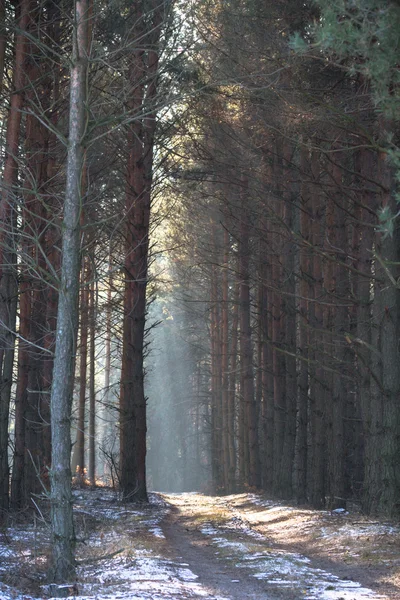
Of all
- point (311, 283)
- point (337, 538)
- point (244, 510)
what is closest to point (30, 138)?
point (311, 283)

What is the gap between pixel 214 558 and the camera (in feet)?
28.8

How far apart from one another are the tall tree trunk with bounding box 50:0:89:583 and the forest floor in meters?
0.22

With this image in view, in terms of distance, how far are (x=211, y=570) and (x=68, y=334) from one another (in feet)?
10.5

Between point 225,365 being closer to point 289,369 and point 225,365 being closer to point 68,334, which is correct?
point 289,369

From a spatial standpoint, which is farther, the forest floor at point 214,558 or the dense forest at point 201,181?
the dense forest at point 201,181

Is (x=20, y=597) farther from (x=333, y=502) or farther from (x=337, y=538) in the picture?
(x=333, y=502)

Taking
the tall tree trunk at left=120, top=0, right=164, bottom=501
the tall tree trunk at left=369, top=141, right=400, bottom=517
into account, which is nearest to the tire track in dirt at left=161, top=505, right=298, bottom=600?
the tall tree trunk at left=369, top=141, right=400, bottom=517

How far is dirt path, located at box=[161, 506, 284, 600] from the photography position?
633 centimetres

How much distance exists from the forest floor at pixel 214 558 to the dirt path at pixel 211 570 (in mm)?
11

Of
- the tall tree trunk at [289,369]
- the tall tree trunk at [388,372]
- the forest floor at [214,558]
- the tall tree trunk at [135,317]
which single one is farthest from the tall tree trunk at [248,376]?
A: the tall tree trunk at [388,372]

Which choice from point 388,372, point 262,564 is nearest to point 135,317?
point 388,372

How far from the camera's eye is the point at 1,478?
34.2ft

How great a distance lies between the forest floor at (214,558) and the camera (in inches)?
247

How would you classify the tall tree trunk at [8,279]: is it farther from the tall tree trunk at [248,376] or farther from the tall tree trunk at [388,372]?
the tall tree trunk at [248,376]
